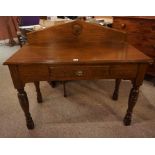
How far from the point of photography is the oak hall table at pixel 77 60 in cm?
119

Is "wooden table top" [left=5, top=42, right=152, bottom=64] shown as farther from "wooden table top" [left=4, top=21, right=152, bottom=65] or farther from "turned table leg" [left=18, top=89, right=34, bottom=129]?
"turned table leg" [left=18, top=89, right=34, bottom=129]

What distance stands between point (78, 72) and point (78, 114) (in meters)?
0.68

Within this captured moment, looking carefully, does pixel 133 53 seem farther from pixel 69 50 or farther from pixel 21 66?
pixel 21 66

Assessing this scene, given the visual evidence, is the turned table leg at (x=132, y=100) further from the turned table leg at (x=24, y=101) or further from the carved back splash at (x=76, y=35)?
the turned table leg at (x=24, y=101)

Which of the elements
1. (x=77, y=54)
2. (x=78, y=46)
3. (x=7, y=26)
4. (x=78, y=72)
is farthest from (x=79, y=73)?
(x=7, y=26)

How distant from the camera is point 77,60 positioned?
117 centimetres

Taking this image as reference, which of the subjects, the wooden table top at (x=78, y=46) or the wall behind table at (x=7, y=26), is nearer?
→ the wooden table top at (x=78, y=46)

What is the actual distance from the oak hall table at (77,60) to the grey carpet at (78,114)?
216mm

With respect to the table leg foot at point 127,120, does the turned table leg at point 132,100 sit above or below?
above

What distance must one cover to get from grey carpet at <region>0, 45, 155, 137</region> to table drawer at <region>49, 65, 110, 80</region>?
1.86 feet

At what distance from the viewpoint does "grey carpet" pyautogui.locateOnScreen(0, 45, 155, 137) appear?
5.07ft

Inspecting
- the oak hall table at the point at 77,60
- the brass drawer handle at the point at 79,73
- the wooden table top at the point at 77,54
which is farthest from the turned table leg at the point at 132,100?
the brass drawer handle at the point at 79,73

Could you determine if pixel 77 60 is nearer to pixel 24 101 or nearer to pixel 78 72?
pixel 78 72
